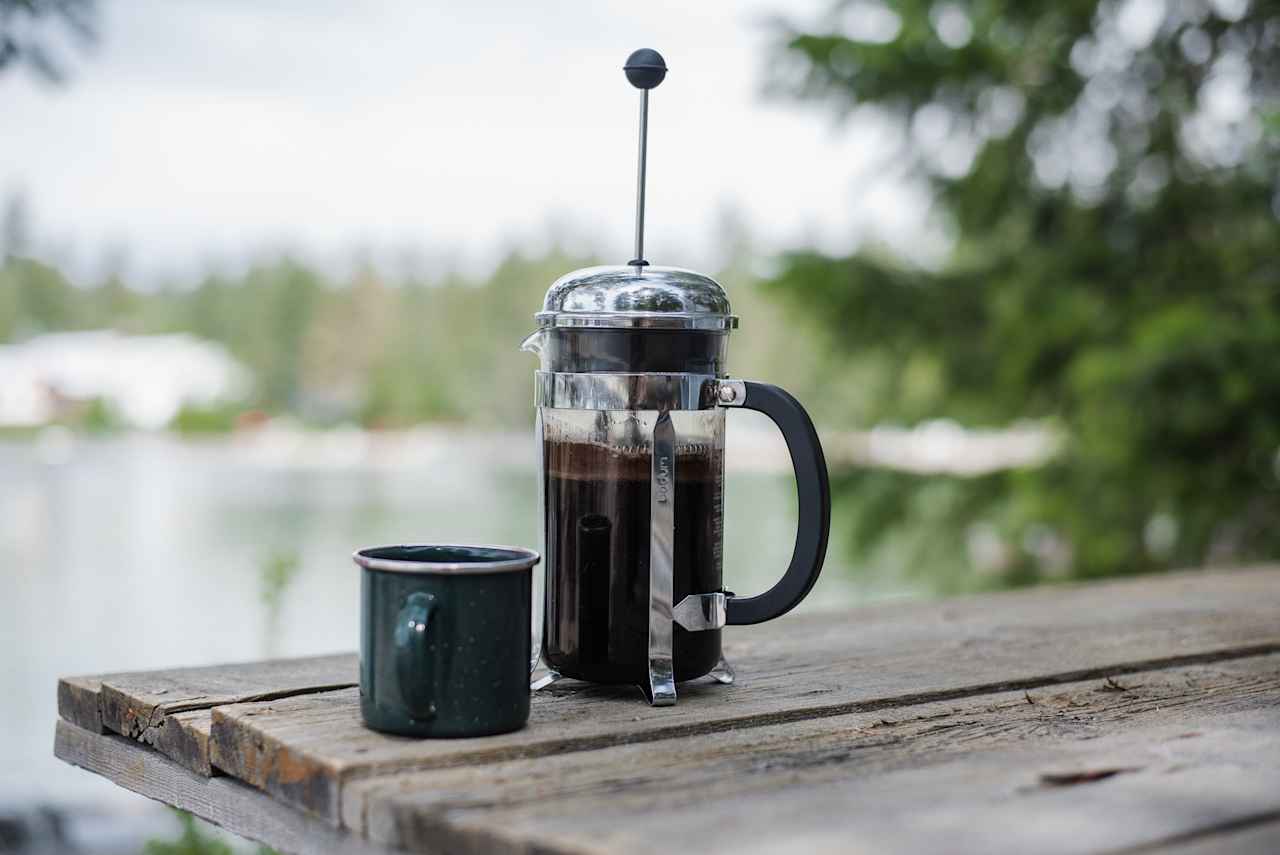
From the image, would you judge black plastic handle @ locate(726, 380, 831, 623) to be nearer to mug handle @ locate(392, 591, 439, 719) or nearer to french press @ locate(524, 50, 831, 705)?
french press @ locate(524, 50, 831, 705)

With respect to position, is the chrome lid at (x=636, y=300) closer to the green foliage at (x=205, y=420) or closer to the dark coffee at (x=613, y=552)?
the dark coffee at (x=613, y=552)

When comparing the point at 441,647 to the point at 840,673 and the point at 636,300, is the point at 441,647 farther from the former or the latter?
the point at 840,673

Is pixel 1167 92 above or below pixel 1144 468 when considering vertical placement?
above

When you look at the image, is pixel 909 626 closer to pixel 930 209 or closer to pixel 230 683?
pixel 230 683

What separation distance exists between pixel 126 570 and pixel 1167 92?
8214mm

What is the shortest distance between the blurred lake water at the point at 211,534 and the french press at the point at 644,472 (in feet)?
11.5

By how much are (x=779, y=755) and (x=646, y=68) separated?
0.56 meters

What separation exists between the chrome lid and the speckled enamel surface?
23 centimetres

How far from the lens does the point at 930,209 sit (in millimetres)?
4398

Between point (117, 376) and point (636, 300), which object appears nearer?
point (636, 300)

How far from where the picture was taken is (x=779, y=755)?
92cm

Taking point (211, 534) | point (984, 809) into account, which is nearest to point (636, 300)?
point (984, 809)

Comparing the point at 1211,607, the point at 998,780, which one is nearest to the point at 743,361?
the point at 1211,607

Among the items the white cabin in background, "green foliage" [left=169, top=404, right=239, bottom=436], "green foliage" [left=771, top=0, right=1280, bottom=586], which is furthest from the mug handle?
"green foliage" [left=169, top=404, right=239, bottom=436]
